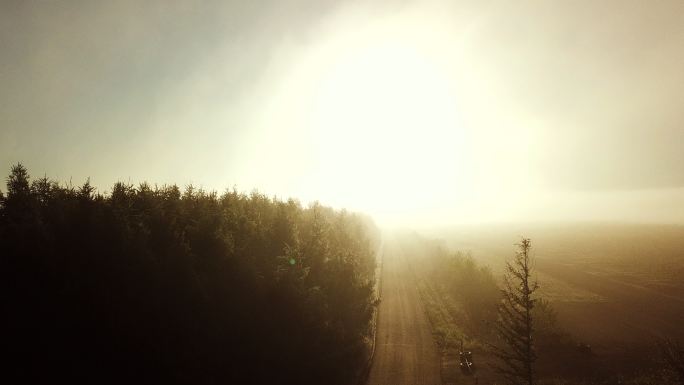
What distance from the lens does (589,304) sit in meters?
52.3

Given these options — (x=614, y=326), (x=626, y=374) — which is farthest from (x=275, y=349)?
(x=614, y=326)

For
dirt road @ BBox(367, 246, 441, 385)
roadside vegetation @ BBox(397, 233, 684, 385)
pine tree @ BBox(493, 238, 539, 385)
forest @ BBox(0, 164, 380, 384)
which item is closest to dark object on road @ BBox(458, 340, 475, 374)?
roadside vegetation @ BBox(397, 233, 684, 385)

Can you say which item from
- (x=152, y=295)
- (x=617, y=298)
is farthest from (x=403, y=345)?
(x=617, y=298)

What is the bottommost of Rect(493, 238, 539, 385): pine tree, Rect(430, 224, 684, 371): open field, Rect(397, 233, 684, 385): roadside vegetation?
Rect(430, 224, 684, 371): open field

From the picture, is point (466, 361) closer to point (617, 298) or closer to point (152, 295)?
point (152, 295)

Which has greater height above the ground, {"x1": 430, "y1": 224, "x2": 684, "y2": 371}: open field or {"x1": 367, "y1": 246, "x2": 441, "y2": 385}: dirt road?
{"x1": 367, "y1": 246, "x2": 441, "y2": 385}: dirt road

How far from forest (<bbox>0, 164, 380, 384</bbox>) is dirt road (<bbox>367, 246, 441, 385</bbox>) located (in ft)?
9.75

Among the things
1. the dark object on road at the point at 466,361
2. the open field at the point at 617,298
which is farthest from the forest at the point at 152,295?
the open field at the point at 617,298

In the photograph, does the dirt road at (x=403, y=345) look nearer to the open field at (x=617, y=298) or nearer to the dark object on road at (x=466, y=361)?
the dark object on road at (x=466, y=361)

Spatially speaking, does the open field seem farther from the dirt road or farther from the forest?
the forest

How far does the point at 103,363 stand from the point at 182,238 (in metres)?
7.12

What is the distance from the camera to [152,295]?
16.1 meters

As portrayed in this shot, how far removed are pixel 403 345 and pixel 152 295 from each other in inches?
992

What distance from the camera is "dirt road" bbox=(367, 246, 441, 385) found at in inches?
1031
